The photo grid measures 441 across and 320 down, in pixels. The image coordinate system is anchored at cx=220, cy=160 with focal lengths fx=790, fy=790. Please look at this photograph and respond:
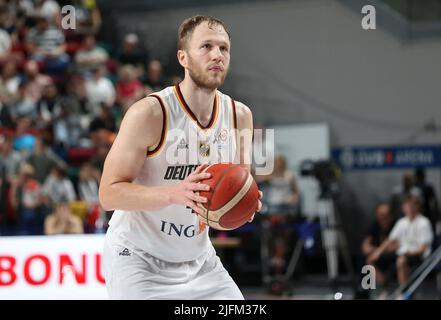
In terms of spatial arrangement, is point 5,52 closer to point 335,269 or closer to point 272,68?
point 272,68

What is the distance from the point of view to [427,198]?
9.66 metres

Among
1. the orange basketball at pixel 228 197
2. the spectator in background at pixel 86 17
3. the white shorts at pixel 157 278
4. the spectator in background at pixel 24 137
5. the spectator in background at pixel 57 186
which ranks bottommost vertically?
the white shorts at pixel 157 278

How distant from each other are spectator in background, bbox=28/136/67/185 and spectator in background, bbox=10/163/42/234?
0.35 ft

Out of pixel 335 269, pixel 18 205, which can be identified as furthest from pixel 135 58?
pixel 335 269

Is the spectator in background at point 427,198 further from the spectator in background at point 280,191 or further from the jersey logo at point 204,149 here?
the jersey logo at point 204,149

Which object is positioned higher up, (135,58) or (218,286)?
(135,58)

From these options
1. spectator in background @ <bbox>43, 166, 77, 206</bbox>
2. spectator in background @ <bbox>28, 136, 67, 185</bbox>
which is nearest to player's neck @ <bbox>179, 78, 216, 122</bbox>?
spectator in background @ <bbox>43, 166, 77, 206</bbox>

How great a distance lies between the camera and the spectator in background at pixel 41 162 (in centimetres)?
885

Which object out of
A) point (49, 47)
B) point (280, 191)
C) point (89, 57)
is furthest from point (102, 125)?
point (49, 47)

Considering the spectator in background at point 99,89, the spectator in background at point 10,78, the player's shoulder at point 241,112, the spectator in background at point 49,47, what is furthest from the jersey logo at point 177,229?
the spectator in background at point 49,47

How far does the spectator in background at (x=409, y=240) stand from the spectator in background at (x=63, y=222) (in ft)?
10.6

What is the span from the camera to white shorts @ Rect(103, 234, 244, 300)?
3410 millimetres

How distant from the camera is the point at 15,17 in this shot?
40.3 feet

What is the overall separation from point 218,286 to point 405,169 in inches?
302
